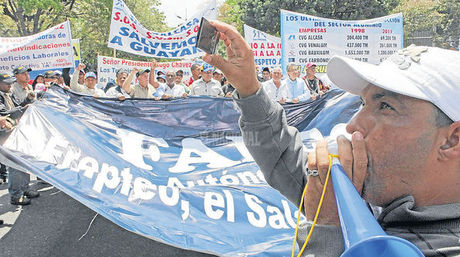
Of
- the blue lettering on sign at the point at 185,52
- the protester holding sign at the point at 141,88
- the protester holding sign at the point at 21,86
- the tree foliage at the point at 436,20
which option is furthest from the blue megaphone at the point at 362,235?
the tree foliage at the point at 436,20

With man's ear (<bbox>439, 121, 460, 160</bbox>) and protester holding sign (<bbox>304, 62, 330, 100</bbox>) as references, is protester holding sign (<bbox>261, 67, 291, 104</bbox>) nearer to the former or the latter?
protester holding sign (<bbox>304, 62, 330, 100</bbox>)

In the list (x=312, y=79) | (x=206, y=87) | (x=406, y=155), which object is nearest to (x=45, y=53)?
(x=206, y=87)

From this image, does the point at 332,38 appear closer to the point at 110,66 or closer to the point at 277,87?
the point at 277,87

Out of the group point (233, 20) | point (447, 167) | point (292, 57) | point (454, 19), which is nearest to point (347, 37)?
point (292, 57)

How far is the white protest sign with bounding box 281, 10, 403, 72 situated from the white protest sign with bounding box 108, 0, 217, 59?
1885mm

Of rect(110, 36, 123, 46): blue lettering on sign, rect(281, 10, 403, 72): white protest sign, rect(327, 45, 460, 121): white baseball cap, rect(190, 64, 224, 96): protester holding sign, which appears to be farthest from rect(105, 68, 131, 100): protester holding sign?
rect(327, 45, 460, 121): white baseball cap

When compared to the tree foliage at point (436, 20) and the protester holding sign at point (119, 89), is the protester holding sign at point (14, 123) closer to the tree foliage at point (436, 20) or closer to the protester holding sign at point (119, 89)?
the protester holding sign at point (119, 89)

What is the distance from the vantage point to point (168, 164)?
13.6 ft

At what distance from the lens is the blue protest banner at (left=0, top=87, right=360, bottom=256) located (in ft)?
9.93

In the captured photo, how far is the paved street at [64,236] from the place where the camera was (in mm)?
3713

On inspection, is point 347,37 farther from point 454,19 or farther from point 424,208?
point 454,19

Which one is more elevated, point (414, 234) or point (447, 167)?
point (447, 167)

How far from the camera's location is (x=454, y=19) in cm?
3862

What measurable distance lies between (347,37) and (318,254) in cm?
783
